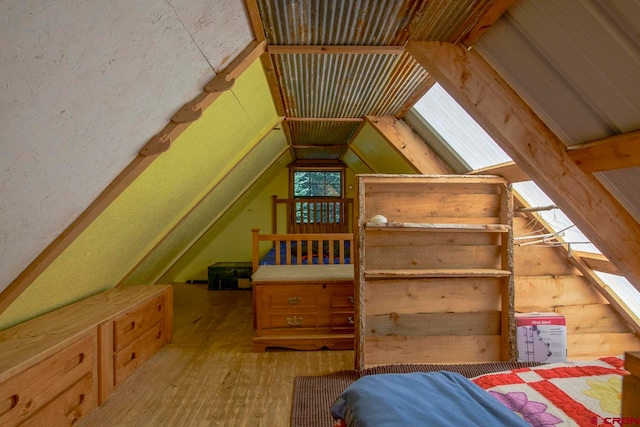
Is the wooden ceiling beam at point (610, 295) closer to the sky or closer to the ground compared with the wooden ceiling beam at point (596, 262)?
closer to the ground

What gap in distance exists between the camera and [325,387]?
234 centimetres

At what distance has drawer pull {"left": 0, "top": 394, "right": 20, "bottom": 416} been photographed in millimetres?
1406

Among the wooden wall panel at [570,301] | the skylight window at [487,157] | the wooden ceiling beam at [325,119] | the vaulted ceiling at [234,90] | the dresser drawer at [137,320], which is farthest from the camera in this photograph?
the wooden ceiling beam at [325,119]

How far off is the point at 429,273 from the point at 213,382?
172cm

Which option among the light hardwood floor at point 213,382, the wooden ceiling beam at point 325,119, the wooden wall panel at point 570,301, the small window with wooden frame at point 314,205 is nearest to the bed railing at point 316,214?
the small window with wooden frame at point 314,205

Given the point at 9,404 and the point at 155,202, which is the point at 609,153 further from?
the point at 9,404

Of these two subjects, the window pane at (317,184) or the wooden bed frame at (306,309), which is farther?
the window pane at (317,184)

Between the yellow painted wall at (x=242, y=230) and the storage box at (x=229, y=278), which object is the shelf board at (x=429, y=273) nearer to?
the storage box at (x=229, y=278)

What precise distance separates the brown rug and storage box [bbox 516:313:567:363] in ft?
0.51

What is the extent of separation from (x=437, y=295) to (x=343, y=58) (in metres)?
1.85

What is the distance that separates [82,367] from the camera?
1.94 meters

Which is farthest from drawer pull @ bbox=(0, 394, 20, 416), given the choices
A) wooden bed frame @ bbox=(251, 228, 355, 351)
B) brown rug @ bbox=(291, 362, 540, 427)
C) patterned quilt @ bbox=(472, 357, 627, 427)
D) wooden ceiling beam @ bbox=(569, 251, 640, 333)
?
wooden ceiling beam @ bbox=(569, 251, 640, 333)

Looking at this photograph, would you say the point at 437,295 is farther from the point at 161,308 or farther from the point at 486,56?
the point at 161,308

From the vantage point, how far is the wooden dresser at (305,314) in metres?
2.99
